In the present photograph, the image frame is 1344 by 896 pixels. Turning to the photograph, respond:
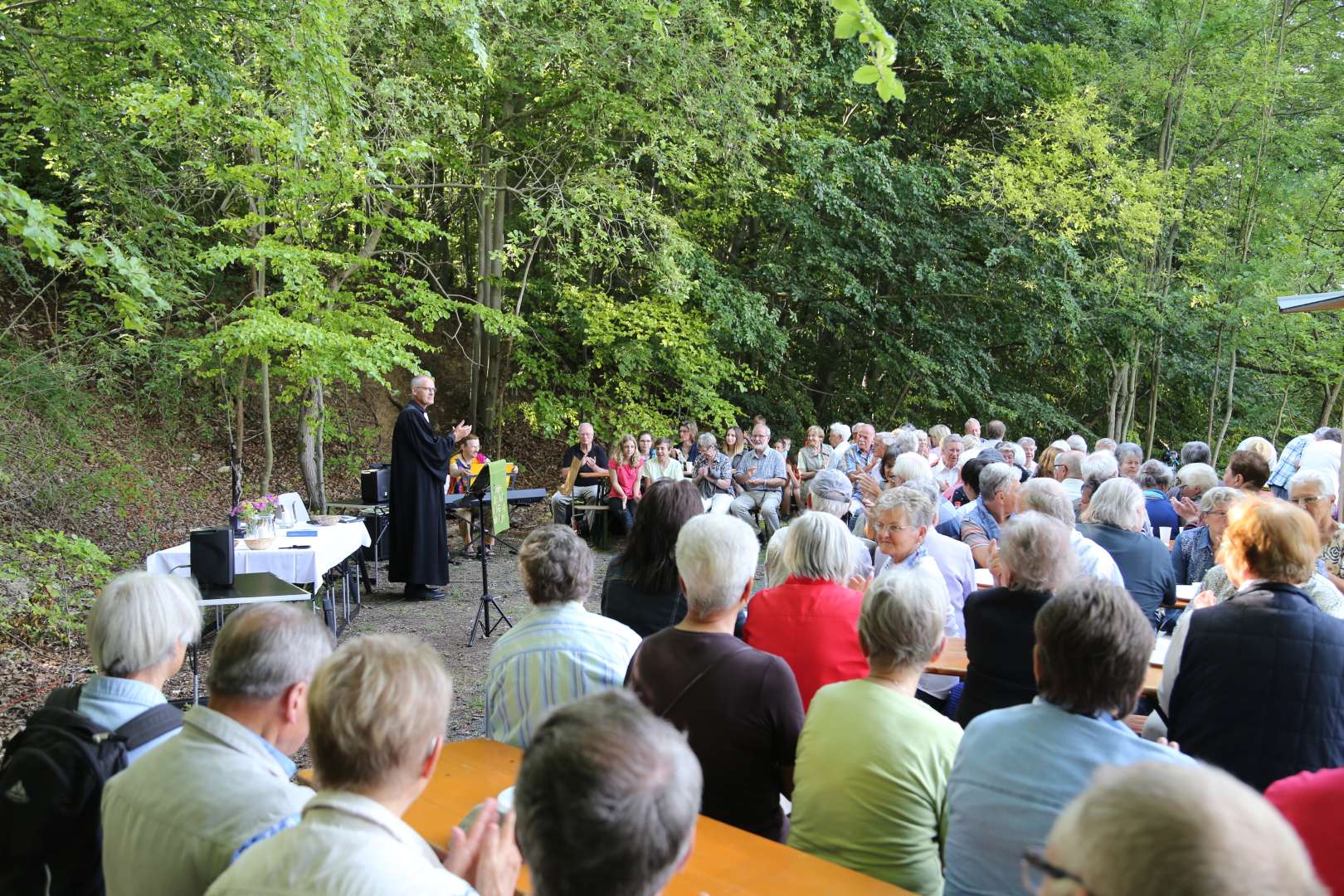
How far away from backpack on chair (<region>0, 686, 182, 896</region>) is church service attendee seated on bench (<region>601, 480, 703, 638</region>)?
1.67 m

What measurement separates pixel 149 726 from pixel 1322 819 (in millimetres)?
2320

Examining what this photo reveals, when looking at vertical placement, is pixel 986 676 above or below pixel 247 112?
below

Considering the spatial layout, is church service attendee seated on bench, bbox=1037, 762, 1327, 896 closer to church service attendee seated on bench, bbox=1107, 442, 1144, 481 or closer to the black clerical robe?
church service attendee seated on bench, bbox=1107, 442, 1144, 481

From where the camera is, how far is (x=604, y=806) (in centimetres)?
108

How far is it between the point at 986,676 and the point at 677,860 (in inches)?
76.4

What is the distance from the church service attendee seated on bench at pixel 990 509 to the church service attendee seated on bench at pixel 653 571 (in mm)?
2170

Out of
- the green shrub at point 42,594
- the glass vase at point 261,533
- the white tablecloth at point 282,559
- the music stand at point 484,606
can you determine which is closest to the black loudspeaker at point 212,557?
the white tablecloth at point 282,559

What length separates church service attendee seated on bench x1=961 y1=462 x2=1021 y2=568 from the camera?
4961mm

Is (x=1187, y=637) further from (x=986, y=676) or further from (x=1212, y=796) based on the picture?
(x=1212, y=796)

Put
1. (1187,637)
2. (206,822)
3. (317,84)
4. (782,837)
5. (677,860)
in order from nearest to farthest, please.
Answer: (677,860) < (206,822) < (782,837) < (1187,637) < (317,84)

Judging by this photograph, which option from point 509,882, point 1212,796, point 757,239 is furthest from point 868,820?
point 757,239

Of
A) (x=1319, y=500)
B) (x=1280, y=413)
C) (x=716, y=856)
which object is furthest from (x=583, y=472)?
(x=1280, y=413)

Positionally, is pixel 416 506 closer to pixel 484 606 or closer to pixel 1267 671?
pixel 484 606

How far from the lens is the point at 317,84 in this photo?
561 centimetres
